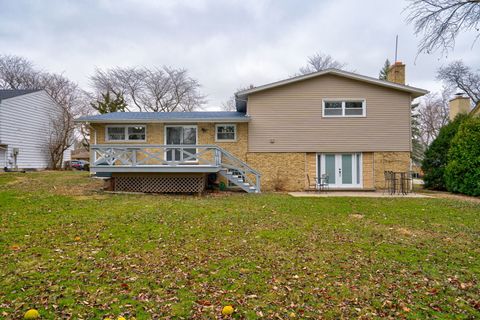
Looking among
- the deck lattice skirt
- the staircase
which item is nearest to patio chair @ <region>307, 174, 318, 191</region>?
the staircase

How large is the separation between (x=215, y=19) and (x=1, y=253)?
17.9 m

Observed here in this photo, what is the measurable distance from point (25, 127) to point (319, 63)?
30.2m

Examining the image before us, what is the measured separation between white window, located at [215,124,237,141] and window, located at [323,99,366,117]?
4677 mm

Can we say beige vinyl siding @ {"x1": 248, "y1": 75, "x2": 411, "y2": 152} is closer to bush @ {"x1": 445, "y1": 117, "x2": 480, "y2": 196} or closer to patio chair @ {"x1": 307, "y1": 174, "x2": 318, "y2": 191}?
patio chair @ {"x1": 307, "y1": 174, "x2": 318, "y2": 191}

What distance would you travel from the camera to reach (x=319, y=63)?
115 ft

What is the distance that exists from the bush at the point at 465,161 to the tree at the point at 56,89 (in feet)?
91.0

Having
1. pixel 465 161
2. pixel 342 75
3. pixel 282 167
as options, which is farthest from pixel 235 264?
pixel 465 161

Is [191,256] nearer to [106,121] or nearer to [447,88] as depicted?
[106,121]

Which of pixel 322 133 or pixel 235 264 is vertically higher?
pixel 322 133

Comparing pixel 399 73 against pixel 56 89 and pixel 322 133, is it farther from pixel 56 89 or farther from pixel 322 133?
pixel 56 89

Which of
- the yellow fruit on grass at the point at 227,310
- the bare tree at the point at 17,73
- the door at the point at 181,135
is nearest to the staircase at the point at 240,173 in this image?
the door at the point at 181,135

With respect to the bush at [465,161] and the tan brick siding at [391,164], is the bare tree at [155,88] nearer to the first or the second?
the tan brick siding at [391,164]

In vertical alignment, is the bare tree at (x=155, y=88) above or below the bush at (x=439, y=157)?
above

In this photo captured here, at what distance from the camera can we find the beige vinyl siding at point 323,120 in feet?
47.3
